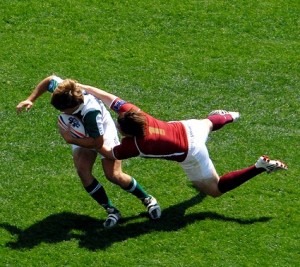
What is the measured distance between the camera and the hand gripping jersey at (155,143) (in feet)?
32.1

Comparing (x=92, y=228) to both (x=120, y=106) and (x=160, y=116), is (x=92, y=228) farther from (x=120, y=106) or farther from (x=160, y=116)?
(x=160, y=116)

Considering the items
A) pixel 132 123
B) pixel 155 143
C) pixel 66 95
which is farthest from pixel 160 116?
pixel 66 95

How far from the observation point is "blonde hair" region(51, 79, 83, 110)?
31.5 feet

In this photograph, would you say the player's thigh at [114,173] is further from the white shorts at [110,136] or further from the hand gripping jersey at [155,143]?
the hand gripping jersey at [155,143]

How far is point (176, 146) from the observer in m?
9.98

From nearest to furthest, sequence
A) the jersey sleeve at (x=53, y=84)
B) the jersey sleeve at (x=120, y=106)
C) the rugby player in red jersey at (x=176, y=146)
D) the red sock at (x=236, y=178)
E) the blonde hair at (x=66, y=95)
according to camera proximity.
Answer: the blonde hair at (x=66, y=95) < the rugby player in red jersey at (x=176, y=146) < the jersey sleeve at (x=120, y=106) < the jersey sleeve at (x=53, y=84) < the red sock at (x=236, y=178)

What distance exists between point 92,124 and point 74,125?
239mm

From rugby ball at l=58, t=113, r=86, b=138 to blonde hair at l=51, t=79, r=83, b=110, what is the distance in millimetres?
293

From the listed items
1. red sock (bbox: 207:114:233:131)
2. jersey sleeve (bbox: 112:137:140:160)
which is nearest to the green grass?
red sock (bbox: 207:114:233:131)

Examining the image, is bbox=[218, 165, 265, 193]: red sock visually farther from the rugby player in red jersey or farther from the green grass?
the green grass

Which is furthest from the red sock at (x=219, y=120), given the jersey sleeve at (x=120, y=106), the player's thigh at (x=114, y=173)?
the player's thigh at (x=114, y=173)

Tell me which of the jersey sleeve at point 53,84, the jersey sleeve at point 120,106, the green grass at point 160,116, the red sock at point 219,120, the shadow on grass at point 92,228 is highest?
the jersey sleeve at point 53,84

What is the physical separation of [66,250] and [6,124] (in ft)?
8.40

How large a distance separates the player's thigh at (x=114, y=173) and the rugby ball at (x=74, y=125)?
17.4 inches
